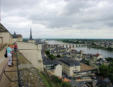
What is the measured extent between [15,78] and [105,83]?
1573 centimetres

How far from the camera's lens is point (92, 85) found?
15.5 m

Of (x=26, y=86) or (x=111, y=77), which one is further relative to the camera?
(x=111, y=77)

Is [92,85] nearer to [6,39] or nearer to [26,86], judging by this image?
[6,39]

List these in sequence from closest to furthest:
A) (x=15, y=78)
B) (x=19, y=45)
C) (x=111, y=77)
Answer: (x=15, y=78), (x=19, y=45), (x=111, y=77)

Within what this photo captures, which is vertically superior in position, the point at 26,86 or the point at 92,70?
the point at 26,86

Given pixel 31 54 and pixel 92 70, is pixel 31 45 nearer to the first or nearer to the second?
pixel 31 54

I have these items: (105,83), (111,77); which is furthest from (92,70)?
(105,83)

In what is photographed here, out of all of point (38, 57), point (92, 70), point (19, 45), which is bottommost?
point (92, 70)

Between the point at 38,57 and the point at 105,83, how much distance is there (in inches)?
470

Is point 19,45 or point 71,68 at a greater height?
point 19,45

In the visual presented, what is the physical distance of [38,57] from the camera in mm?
8578

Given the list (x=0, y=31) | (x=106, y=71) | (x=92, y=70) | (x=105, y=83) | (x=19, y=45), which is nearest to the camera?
(x=0, y=31)

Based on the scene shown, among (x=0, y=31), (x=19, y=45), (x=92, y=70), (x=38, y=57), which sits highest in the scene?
(x=0, y=31)

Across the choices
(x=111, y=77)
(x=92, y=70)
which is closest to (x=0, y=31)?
(x=111, y=77)
